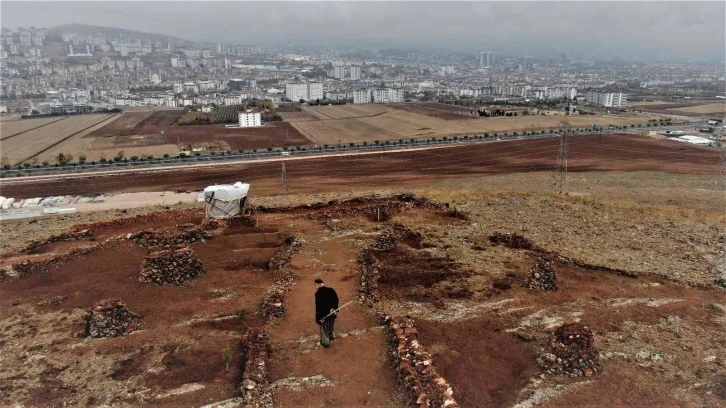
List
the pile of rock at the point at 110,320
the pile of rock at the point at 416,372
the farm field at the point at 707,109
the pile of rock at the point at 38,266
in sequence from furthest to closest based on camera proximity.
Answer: the farm field at the point at 707,109 → the pile of rock at the point at 38,266 → the pile of rock at the point at 110,320 → the pile of rock at the point at 416,372

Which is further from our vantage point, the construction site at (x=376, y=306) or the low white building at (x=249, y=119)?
the low white building at (x=249, y=119)

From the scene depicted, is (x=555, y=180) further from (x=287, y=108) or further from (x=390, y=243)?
(x=287, y=108)

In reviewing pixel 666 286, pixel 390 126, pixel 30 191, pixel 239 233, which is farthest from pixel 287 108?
pixel 666 286

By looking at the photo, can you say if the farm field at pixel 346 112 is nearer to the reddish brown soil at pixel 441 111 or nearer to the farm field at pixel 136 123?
the reddish brown soil at pixel 441 111

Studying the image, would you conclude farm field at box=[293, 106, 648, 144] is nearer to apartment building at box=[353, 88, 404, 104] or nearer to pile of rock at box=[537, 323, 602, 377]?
apartment building at box=[353, 88, 404, 104]

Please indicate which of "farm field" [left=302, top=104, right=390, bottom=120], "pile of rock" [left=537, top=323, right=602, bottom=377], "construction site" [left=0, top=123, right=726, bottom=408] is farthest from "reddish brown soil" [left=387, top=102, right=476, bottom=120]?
"pile of rock" [left=537, top=323, right=602, bottom=377]

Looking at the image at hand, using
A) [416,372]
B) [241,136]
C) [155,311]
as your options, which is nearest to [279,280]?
[155,311]

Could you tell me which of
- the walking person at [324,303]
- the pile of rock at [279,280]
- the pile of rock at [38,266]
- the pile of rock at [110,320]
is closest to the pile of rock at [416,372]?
the walking person at [324,303]
